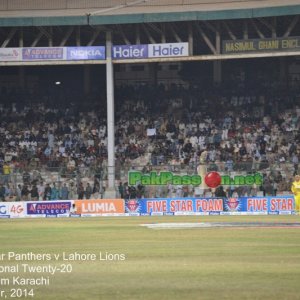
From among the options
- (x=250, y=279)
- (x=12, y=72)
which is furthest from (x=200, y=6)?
(x=250, y=279)

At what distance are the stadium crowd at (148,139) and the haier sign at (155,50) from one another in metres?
4.84

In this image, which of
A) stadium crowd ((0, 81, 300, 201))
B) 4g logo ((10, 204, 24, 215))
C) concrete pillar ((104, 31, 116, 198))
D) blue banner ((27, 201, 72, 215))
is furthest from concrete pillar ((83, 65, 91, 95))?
4g logo ((10, 204, 24, 215))

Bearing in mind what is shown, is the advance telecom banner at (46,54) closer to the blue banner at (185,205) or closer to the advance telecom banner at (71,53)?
the advance telecom banner at (71,53)

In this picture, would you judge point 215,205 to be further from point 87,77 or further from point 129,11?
point 87,77

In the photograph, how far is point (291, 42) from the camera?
134ft

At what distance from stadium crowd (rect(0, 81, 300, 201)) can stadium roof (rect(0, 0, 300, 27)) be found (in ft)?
20.7

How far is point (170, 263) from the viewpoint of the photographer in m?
16.4

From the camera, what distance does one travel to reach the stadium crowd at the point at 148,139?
40469 millimetres

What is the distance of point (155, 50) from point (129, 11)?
2.44m

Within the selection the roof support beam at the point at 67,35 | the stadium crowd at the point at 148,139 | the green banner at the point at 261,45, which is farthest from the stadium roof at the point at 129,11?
the stadium crowd at the point at 148,139

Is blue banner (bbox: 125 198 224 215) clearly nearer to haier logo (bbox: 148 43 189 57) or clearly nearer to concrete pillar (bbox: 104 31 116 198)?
concrete pillar (bbox: 104 31 116 198)

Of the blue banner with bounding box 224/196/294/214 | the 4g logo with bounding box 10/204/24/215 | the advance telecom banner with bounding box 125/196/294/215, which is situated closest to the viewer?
the blue banner with bounding box 224/196/294/214

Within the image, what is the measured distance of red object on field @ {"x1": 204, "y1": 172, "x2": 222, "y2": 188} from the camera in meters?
37.4

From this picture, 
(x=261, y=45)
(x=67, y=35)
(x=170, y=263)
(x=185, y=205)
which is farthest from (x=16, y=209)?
(x=170, y=263)
